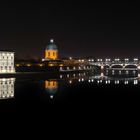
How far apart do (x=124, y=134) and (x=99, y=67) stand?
4441 inches

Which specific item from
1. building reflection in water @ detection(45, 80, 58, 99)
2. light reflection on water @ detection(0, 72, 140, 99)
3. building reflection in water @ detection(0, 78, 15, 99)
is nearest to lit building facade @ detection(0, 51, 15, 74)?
light reflection on water @ detection(0, 72, 140, 99)

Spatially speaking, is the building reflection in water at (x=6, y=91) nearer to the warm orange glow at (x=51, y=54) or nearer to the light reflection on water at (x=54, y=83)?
the light reflection on water at (x=54, y=83)

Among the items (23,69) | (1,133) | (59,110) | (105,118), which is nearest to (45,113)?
(59,110)

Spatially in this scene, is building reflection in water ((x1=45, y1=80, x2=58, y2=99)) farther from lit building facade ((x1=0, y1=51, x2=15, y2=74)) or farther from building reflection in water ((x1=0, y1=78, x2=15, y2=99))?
lit building facade ((x1=0, y1=51, x2=15, y2=74))

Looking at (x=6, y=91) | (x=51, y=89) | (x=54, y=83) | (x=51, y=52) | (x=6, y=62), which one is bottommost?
(x=6, y=91)

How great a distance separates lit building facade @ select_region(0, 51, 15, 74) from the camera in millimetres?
62219

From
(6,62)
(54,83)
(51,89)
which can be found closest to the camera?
(51,89)

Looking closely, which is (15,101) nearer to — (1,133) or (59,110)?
(59,110)

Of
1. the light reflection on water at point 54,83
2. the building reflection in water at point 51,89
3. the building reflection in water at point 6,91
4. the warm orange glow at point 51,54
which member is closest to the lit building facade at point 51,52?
the warm orange glow at point 51,54

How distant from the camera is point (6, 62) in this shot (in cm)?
6297

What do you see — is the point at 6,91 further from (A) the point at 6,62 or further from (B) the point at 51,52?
(B) the point at 51,52

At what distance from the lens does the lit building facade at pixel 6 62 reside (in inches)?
2450

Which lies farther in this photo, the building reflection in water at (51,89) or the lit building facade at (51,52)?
the lit building facade at (51,52)

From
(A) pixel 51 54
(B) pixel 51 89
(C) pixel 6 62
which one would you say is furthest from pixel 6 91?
(A) pixel 51 54
